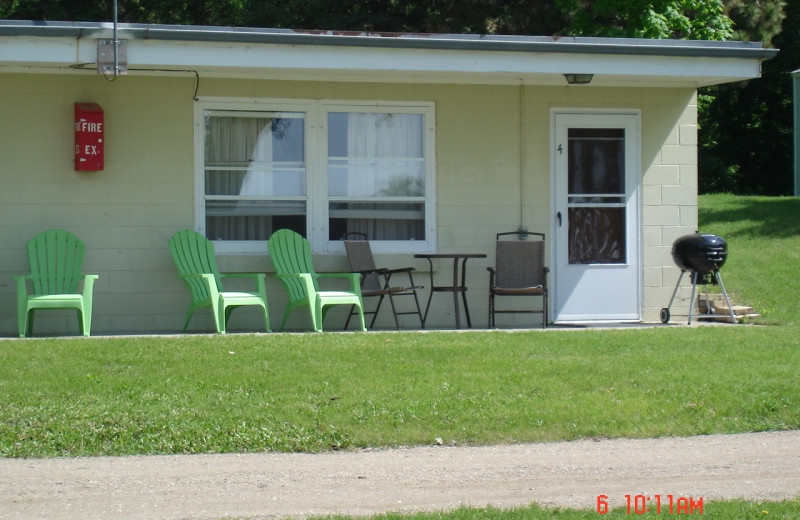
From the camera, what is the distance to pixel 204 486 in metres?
5.39

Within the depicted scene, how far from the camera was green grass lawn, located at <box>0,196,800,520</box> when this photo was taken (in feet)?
20.5

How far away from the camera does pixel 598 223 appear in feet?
37.6

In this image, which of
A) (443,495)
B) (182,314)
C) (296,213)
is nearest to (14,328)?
(182,314)

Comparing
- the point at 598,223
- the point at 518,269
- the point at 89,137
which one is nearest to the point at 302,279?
the point at 518,269

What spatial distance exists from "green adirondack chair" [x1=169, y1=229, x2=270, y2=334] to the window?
0.34 metres

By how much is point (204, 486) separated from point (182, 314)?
17.8 ft

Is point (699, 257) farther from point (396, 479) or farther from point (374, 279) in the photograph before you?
point (396, 479)

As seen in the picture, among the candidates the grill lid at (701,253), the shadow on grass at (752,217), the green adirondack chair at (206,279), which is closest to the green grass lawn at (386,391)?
the green adirondack chair at (206,279)

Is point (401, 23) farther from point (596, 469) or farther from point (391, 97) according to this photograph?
point (596, 469)

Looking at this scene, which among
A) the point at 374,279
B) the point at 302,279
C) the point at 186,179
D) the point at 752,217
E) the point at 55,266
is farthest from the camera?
the point at 752,217

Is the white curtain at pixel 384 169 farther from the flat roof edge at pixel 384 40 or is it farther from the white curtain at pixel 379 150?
the flat roof edge at pixel 384 40

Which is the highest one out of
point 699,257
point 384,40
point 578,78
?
point 384,40

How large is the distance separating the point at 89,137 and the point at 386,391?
15.6 feet

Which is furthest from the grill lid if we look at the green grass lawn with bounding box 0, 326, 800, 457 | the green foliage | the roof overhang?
the green foliage
